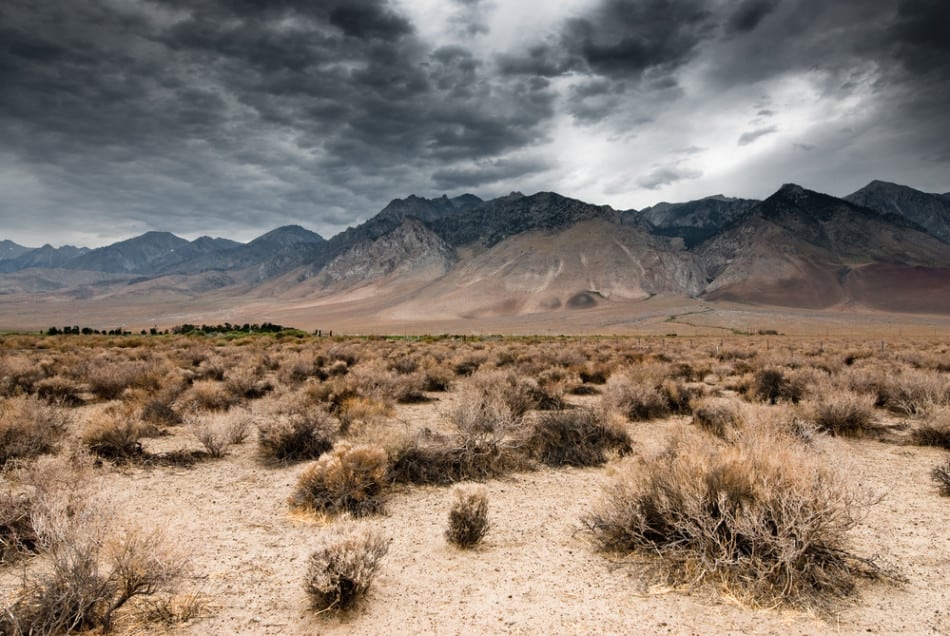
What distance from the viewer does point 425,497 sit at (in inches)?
294

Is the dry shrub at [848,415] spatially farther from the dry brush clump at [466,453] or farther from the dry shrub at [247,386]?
the dry shrub at [247,386]

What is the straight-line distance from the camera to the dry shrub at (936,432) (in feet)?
32.0

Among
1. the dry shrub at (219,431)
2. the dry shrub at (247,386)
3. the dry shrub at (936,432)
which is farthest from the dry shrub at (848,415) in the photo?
the dry shrub at (247,386)

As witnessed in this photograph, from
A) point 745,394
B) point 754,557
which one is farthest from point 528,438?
point 745,394

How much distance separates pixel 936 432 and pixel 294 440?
41.7 feet

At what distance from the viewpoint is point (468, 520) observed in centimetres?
587

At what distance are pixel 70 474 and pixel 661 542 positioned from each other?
270 inches

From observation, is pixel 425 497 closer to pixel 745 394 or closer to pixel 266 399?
pixel 266 399

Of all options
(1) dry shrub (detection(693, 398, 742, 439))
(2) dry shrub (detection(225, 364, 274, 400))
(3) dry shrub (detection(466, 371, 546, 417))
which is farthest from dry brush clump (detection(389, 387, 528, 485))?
(2) dry shrub (detection(225, 364, 274, 400))

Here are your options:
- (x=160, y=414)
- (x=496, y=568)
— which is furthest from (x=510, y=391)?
(x=160, y=414)

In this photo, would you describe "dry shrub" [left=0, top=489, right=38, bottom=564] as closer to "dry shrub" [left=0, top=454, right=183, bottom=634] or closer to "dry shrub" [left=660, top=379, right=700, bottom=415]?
"dry shrub" [left=0, top=454, right=183, bottom=634]

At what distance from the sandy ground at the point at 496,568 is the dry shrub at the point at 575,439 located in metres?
0.80

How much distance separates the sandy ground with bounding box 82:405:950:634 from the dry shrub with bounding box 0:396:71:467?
1.61 m

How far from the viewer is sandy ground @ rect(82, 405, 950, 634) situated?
427 cm
